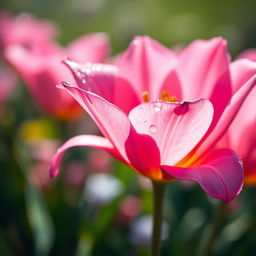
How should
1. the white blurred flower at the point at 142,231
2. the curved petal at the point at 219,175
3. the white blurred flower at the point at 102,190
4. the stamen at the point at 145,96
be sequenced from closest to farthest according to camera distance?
the curved petal at the point at 219,175 → the stamen at the point at 145,96 → the white blurred flower at the point at 142,231 → the white blurred flower at the point at 102,190

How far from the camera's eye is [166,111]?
467 millimetres

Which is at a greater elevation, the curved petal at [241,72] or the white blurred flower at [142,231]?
the curved petal at [241,72]

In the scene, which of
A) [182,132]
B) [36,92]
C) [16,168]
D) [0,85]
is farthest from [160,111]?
[0,85]

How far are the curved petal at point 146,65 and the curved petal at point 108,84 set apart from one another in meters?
0.02

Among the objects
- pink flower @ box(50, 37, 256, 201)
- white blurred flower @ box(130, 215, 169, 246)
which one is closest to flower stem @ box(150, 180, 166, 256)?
pink flower @ box(50, 37, 256, 201)

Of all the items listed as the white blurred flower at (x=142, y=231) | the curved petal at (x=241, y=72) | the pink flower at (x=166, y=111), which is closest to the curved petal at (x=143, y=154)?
the pink flower at (x=166, y=111)

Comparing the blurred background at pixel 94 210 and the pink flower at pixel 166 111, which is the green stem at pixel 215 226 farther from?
the pink flower at pixel 166 111

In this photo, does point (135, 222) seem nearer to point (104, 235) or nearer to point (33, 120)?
point (104, 235)

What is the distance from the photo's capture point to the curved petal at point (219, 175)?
0.45 m

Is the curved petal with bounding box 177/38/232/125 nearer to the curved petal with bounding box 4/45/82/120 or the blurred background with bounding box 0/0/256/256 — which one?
the blurred background with bounding box 0/0/256/256

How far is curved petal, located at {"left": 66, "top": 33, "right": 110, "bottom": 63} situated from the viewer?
0.87m

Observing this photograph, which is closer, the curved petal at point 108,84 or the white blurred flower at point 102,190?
the curved petal at point 108,84

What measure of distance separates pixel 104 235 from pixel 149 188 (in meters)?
0.12

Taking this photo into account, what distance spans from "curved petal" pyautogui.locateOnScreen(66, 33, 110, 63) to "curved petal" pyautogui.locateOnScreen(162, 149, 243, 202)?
1.36 ft
